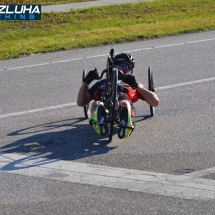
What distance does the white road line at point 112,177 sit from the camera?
3.96 m

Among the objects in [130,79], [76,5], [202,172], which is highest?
[76,5]

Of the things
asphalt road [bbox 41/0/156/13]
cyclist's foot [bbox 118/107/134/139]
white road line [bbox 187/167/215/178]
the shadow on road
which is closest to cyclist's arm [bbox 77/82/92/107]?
the shadow on road

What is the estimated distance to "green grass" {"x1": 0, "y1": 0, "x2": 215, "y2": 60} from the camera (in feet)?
39.4

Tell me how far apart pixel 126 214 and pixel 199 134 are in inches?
88.0

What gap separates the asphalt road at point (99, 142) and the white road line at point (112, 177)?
0.06 feet

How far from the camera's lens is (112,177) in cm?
430

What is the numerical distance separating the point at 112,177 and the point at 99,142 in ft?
3.54

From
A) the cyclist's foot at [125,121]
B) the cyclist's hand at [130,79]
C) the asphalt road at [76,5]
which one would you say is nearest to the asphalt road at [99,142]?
the cyclist's foot at [125,121]

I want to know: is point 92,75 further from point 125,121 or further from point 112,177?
point 112,177

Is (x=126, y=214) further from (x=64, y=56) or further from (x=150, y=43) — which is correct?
(x=150, y=43)

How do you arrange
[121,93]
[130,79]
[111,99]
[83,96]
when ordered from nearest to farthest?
1. [111,99]
2. [130,79]
3. [121,93]
4. [83,96]

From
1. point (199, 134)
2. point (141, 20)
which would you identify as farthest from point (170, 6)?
point (199, 134)

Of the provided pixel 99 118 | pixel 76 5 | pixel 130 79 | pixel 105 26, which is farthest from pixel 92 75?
pixel 76 5

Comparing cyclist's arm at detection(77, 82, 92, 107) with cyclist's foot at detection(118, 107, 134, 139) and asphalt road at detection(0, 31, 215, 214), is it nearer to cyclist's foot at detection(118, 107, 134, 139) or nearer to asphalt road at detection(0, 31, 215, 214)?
asphalt road at detection(0, 31, 215, 214)
